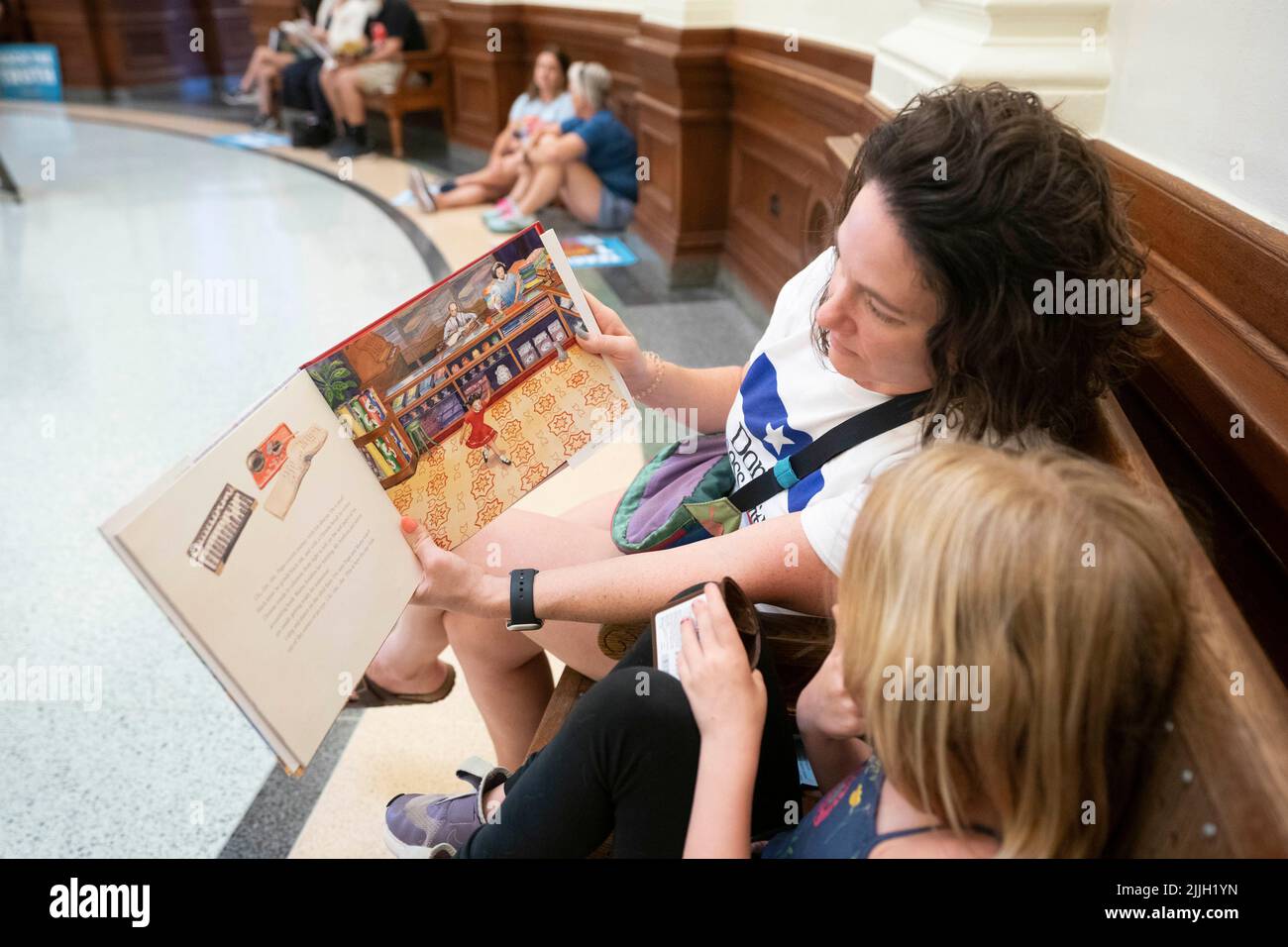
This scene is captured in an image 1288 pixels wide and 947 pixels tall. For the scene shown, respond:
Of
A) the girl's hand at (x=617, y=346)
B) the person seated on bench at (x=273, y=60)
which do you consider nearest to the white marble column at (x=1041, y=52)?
the girl's hand at (x=617, y=346)

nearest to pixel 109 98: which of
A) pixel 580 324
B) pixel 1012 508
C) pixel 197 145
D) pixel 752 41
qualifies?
pixel 197 145

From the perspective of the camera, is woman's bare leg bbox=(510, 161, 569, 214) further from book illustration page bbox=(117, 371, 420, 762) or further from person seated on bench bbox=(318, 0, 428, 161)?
book illustration page bbox=(117, 371, 420, 762)

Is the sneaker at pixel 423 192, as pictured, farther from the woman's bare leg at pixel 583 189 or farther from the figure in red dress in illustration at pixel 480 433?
the figure in red dress in illustration at pixel 480 433

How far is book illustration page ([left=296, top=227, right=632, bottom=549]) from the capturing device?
1165 millimetres

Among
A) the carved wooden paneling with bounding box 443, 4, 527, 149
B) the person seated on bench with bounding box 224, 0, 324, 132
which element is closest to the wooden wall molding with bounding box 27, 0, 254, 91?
the person seated on bench with bounding box 224, 0, 324, 132

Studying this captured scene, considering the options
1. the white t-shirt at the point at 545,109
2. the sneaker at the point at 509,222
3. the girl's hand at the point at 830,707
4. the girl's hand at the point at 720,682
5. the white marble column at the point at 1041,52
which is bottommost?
the sneaker at the point at 509,222

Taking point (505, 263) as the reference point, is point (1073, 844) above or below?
below

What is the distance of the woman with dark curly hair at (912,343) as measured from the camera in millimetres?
A: 976

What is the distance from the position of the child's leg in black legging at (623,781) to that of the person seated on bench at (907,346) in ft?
0.60

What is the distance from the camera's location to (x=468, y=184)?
19.0ft

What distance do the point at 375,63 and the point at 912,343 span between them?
268 inches
